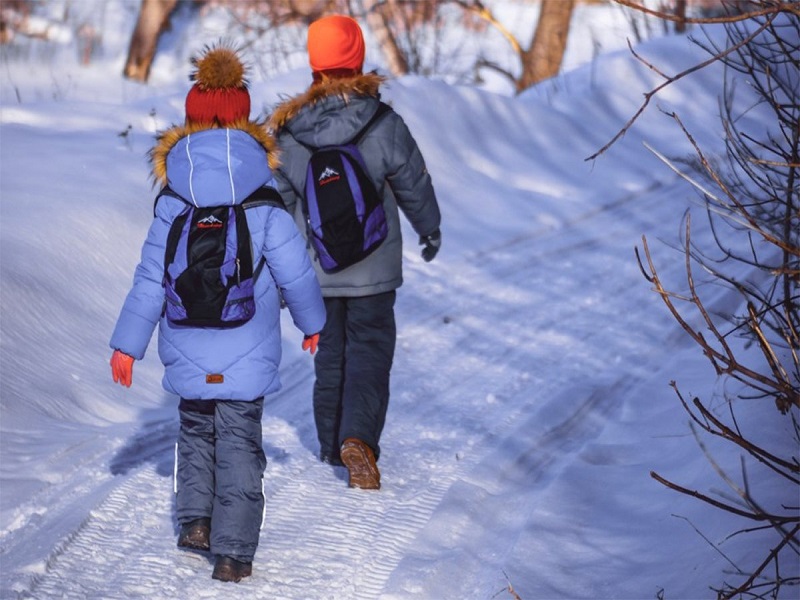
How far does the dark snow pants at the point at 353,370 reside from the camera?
4.99 meters

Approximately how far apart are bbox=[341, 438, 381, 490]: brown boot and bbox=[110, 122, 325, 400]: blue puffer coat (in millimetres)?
851

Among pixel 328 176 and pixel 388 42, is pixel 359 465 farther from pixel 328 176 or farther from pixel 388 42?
pixel 388 42

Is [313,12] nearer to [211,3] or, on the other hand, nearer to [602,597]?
[211,3]

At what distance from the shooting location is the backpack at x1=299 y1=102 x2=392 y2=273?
477 centimetres

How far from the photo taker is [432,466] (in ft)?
17.0

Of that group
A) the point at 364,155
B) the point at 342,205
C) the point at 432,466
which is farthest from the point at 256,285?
the point at 432,466

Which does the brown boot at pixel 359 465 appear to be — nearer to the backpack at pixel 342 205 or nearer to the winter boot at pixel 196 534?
the backpack at pixel 342 205

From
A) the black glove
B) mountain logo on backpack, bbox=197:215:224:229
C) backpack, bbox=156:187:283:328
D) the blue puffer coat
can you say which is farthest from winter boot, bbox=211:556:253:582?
the black glove

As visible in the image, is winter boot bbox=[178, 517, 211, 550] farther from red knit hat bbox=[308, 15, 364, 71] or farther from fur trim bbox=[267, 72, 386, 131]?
red knit hat bbox=[308, 15, 364, 71]

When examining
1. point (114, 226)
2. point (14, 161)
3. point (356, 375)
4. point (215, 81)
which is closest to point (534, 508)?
point (356, 375)

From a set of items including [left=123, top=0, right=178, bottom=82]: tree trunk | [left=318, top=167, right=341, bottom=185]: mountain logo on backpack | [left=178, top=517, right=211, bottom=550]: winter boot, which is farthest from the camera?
[left=123, top=0, right=178, bottom=82]: tree trunk

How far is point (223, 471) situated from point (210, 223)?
0.87 m

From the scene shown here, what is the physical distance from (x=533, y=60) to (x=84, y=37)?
975cm

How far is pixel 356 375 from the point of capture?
5051 millimetres
